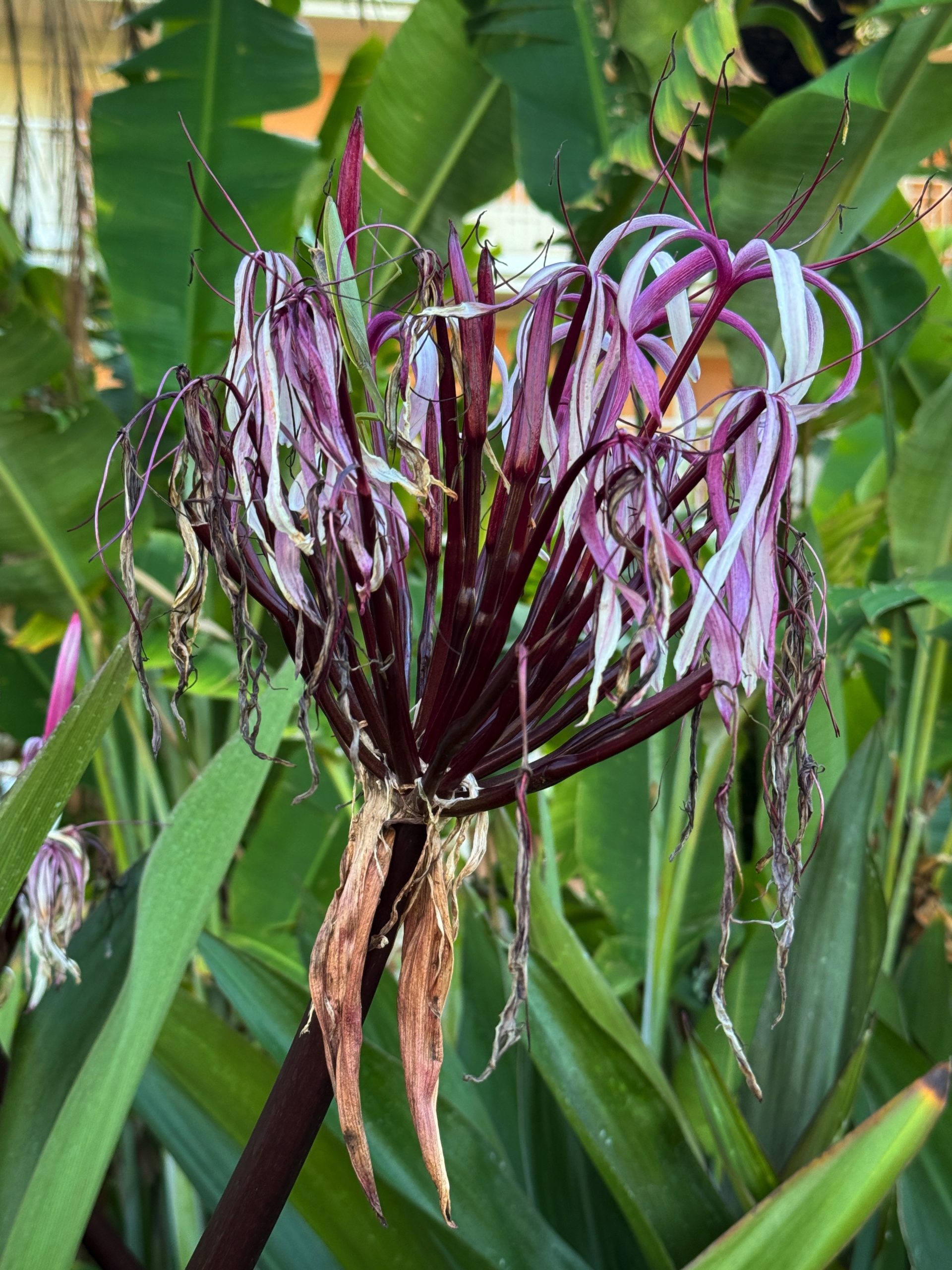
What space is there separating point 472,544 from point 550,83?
875 mm

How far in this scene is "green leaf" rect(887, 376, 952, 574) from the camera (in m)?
0.93

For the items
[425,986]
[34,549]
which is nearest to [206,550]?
[425,986]

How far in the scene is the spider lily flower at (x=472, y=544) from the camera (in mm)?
252

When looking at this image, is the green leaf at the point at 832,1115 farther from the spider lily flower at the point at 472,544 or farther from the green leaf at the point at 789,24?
the green leaf at the point at 789,24

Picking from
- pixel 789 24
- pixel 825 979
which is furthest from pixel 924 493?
pixel 825 979

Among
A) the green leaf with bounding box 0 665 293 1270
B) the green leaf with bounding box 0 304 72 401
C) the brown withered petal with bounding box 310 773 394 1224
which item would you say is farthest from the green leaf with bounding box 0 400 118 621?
the brown withered petal with bounding box 310 773 394 1224

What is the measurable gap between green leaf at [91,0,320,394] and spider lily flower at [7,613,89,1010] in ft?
2.30

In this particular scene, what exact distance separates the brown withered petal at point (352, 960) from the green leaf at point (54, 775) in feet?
0.31

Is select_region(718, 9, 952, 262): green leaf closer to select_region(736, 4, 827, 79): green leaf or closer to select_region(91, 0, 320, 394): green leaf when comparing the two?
select_region(736, 4, 827, 79): green leaf

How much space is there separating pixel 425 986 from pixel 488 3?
1.04 metres

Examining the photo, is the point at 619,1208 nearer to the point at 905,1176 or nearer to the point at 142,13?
the point at 905,1176

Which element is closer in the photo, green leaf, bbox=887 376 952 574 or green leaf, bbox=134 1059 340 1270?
green leaf, bbox=134 1059 340 1270

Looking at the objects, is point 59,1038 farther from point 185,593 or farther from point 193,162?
point 193,162

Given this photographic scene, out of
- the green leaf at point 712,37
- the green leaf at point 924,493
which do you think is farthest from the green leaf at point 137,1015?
the green leaf at point 924,493
